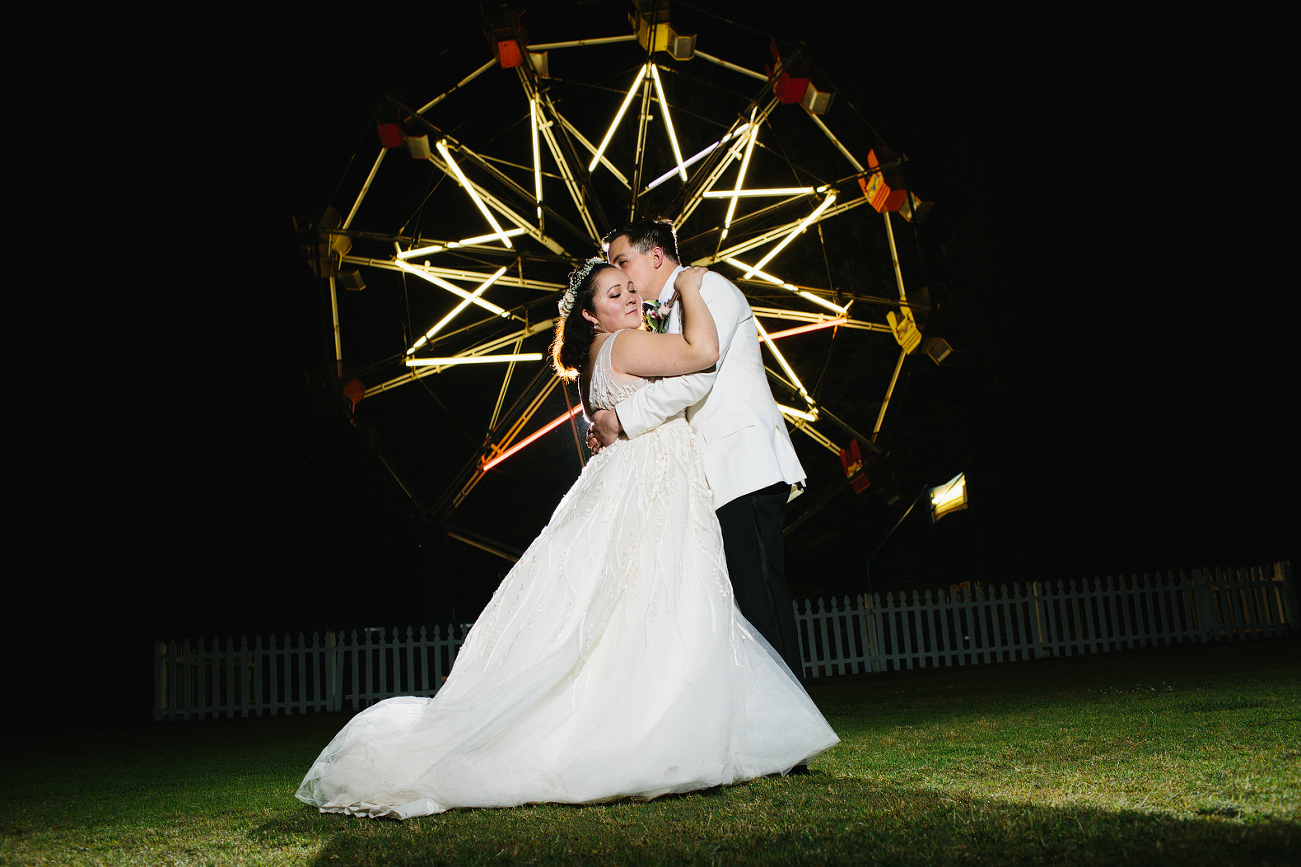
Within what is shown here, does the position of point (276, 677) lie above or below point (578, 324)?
below

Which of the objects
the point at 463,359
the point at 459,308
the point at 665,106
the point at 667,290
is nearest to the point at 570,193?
the point at 665,106

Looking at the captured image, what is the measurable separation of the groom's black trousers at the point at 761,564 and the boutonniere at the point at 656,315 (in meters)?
0.69

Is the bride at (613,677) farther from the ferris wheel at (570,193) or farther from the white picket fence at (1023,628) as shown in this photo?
the white picket fence at (1023,628)

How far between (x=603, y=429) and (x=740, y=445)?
44cm

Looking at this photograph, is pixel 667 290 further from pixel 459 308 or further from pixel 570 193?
pixel 570 193

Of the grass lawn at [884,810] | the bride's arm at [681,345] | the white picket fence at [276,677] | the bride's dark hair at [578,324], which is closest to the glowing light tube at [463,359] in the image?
the white picket fence at [276,677]

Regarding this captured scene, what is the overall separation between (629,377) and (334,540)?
11211mm

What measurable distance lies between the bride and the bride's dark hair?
28 centimetres

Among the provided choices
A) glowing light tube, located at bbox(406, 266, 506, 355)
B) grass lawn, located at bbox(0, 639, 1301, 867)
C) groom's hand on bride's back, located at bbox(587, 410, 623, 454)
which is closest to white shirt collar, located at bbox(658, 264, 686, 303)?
groom's hand on bride's back, located at bbox(587, 410, 623, 454)

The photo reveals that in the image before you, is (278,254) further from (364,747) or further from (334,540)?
(364,747)

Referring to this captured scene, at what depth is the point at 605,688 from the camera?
2.18 m

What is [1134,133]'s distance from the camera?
14.6 m

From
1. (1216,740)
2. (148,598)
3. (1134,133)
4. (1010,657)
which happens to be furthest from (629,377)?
(1134,133)

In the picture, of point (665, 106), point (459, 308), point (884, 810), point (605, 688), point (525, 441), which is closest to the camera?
point (884, 810)
